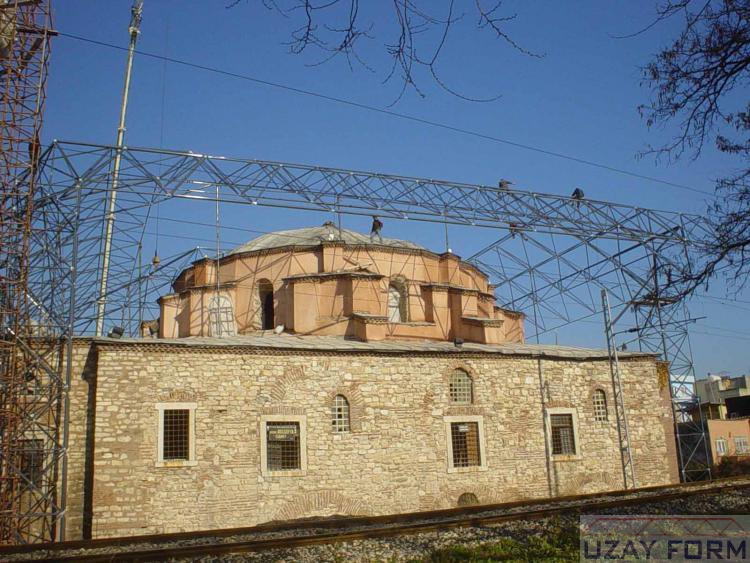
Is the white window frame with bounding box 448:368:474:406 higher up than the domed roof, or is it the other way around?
the domed roof

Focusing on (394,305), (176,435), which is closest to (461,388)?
(394,305)

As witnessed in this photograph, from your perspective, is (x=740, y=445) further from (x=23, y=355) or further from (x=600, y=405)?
(x=23, y=355)

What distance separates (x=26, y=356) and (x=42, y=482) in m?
3.13

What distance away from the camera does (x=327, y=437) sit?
19.3 meters

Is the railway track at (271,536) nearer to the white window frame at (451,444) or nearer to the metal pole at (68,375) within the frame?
the metal pole at (68,375)

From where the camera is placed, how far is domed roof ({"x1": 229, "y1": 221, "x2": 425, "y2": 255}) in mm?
28953

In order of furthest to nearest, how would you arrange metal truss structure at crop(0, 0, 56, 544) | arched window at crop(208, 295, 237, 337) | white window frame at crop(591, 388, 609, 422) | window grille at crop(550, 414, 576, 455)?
1. arched window at crop(208, 295, 237, 337)
2. white window frame at crop(591, 388, 609, 422)
3. window grille at crop(550, 414, 576, 455)
4. metal truss structure at crop(0, 0, 56, 544)

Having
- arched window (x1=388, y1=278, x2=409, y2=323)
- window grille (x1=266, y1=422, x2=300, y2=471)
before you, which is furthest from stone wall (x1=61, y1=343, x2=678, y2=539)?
arched window (x1=388, y1=278, x2=409, y2=323)

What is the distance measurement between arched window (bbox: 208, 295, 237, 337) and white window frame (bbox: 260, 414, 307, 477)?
25.8 ft

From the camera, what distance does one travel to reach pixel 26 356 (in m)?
17.7

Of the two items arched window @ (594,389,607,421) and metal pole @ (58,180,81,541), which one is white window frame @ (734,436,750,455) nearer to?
arched window @ (594,389,607,421)

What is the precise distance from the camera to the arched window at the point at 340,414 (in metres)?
19.7

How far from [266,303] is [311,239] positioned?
3457mm

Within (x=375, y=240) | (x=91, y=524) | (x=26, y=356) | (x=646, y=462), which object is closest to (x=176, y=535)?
(x=91, y=524)
